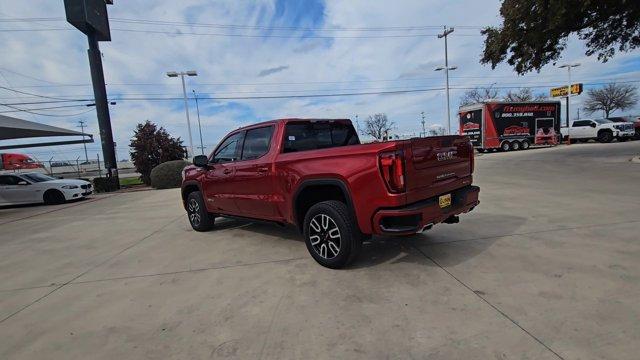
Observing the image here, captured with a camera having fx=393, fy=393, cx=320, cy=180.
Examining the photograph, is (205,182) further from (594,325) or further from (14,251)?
(594,325)

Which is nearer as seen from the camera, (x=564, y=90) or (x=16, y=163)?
(x=16, y=163)

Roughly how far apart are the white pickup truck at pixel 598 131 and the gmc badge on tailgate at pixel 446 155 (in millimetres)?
32370

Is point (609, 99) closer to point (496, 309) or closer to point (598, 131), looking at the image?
point (598, 131)

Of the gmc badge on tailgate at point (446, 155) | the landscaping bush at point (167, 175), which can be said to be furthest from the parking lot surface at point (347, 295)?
the landscaping bush at point (167, 175)

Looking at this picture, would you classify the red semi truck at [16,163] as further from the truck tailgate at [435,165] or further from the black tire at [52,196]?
the truck tailgate at [435,165]

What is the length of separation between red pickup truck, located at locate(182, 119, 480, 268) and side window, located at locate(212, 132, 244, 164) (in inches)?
0.7

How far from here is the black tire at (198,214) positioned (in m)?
7.18

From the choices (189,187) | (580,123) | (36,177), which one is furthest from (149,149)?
(580,123)

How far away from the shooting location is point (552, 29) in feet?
45.9

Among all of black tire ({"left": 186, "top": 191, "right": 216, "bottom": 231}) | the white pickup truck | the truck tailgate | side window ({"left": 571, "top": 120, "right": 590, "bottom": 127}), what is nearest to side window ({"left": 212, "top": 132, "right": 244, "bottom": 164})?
black tire ({"left": 186, "top": 191, "right": 216, "bottom": 231})

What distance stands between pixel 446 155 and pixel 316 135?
6.21 ft

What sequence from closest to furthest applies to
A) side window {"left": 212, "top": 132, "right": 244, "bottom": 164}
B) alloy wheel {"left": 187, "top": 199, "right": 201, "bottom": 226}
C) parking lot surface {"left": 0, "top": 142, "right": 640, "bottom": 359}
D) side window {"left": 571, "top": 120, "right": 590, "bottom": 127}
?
parking lot surface {"left": 0, "top": 142, "right": 640, "bottom": 359} < side window {"left": 212, "top": 132, "right": 244, "bottom": 164} < alloy wheel {"left": 187, "top": 199, "right": 201, "bottom": 226} < side window {"left": 571, "top": 120, "right": 590, "bottom": 127}

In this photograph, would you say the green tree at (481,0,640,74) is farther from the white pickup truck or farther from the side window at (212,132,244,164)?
the white pickup truck

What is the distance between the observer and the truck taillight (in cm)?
388
